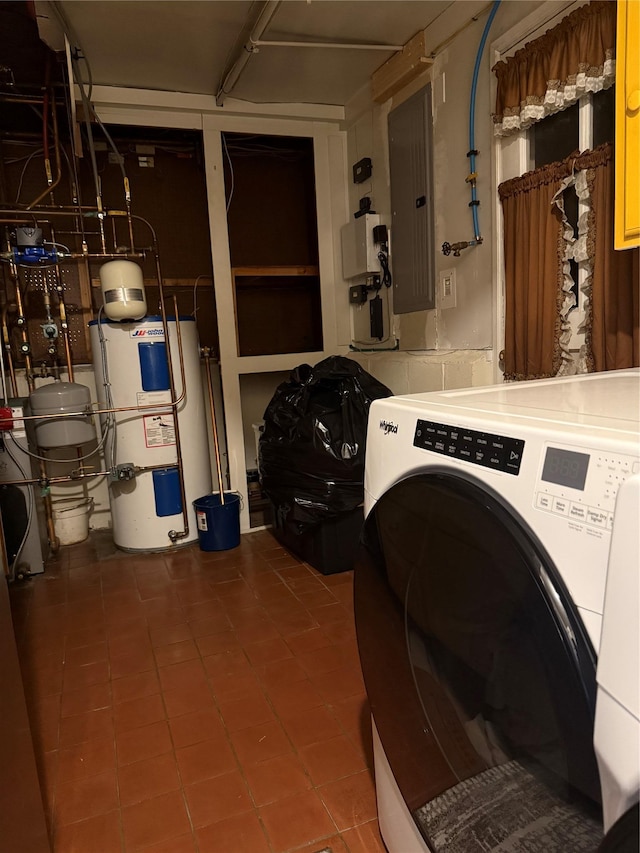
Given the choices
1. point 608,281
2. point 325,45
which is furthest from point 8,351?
point 608,281

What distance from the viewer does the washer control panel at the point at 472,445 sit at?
748 millimetres

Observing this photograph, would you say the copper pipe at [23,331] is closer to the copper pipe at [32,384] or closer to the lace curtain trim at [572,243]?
the copper pipe at [32,384]

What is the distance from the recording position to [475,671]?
0.80 m

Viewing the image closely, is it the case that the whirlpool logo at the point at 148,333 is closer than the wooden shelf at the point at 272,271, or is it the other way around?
the whirlpool logo at the point at 148,333

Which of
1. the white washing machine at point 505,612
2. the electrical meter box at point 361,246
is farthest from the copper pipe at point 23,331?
the white washing machine at point 505,612

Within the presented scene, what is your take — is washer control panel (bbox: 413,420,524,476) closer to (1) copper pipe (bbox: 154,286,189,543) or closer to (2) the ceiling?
(2) the ceiling

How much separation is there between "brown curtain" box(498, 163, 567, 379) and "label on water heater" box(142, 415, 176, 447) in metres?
1.94

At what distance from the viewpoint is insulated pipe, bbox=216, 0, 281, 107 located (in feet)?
7.36

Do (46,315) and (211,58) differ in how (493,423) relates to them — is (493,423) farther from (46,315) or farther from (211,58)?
(46,315)

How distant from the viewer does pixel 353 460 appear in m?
2.68

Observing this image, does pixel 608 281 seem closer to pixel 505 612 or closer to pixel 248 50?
pixel 505 612

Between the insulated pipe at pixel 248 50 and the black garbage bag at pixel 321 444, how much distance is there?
1.52 metres

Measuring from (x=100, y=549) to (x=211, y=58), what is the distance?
282 centimetres

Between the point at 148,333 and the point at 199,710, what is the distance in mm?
2033
